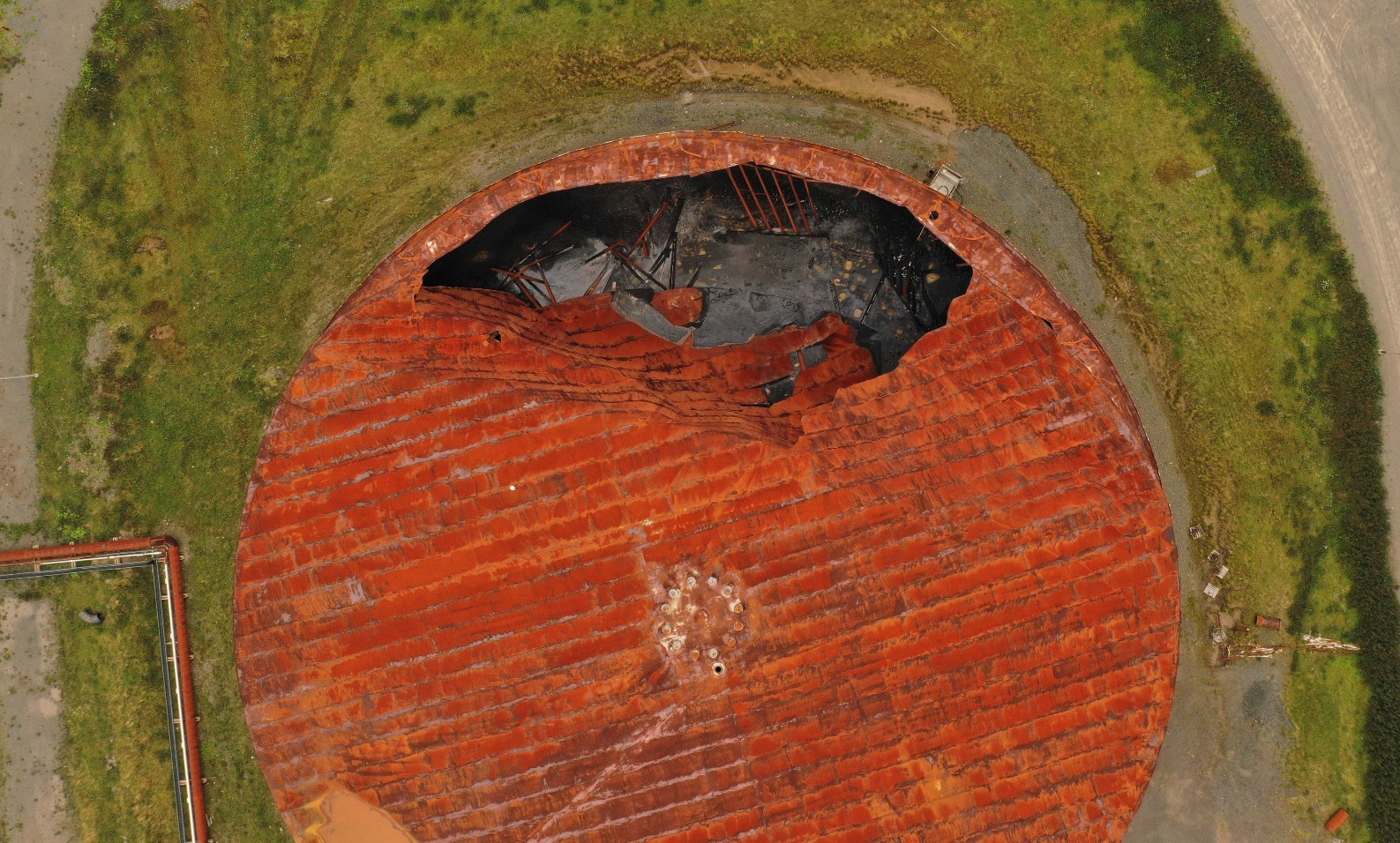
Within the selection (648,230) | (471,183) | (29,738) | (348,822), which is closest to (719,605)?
(348,822)

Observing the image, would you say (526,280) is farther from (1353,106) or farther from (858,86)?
(1353,106)

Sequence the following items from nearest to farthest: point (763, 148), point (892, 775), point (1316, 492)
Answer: point (892, 775), point (763, 148), point (1316, 492)

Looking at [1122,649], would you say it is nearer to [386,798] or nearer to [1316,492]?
[1316,492]

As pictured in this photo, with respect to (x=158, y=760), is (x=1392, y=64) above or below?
above

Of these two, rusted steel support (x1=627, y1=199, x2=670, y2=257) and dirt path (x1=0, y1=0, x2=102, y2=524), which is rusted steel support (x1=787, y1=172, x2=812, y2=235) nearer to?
rusted steel support (x1=627, y1=199, x2=670, y2=257)

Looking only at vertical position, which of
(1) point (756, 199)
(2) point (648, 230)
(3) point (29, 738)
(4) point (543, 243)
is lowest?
(3) point (29, 738)

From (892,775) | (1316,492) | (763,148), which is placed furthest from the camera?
(1316,492)

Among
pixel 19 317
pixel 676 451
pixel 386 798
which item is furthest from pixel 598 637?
pixel 19 317
